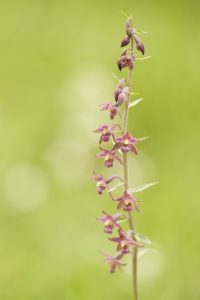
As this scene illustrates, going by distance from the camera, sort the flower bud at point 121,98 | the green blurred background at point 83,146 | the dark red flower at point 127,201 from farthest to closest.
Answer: the green blurred background at point 83,146 → the dark red flower at point 127,201 → the flower bud at point 121,98

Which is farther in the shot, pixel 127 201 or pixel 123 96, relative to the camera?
pixel 127 201

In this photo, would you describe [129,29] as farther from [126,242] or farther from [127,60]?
[126,242]

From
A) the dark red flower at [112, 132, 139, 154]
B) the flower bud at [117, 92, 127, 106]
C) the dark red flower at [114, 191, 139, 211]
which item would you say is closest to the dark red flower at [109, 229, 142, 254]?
the dark red flower at [114, 191, 139, 211]

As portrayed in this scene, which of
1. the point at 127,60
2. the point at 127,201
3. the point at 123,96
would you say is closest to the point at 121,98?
the point at 123,96

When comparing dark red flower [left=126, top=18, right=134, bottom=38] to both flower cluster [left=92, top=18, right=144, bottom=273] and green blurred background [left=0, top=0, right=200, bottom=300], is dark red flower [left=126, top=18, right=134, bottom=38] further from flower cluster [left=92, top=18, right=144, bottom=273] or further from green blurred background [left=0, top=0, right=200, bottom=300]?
green blurred background [left=0, top=0, right=200, bottom=300]

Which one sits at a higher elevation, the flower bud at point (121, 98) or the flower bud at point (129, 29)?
the flower bud at point (129, 29)

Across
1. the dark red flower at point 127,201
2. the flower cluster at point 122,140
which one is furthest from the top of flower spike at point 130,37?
the dark red flower at point 127,201

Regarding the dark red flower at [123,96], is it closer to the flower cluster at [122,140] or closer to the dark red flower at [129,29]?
the flower cluster at [122,140]

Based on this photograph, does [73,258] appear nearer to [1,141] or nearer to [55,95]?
[1,141]

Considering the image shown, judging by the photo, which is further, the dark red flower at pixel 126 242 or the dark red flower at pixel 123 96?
the dark red flower at pixel 126 242

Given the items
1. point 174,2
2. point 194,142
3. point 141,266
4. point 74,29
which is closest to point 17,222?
point 141,266
